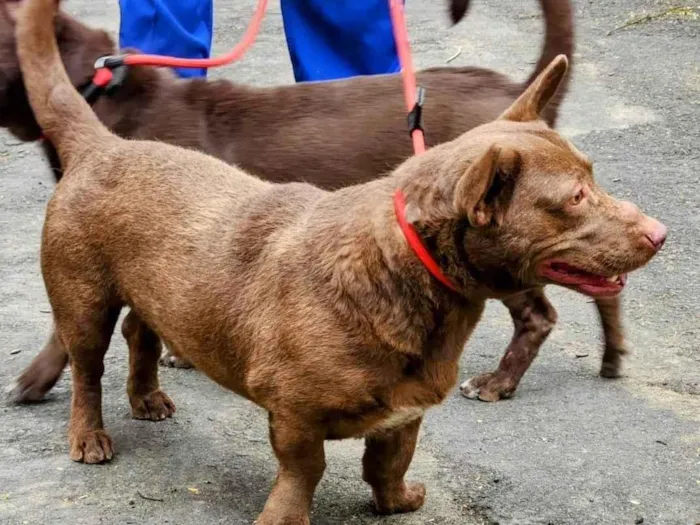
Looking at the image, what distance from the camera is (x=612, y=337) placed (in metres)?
4.97

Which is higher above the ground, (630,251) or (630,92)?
(630,251)

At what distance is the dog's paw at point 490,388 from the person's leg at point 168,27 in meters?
2.22

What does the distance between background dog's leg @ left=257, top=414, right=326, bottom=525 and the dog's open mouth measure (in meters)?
0.84

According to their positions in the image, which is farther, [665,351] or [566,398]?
[665,351]

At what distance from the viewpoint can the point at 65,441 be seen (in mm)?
4375

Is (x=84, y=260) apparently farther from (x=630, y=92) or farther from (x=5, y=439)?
(x=630, y=92)

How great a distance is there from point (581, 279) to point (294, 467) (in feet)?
3.43

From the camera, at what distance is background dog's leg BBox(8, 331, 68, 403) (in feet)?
15.4

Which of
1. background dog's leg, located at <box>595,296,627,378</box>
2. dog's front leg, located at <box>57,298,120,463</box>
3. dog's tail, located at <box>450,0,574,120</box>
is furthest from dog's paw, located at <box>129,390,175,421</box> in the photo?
dog's tail, located at <box>450,0,574,120</box>

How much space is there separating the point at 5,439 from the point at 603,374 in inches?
99.6

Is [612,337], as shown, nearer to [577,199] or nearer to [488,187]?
[577,199]

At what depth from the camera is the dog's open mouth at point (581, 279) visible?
10.3ft

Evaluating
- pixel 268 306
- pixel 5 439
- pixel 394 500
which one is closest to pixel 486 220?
pixel 268 306

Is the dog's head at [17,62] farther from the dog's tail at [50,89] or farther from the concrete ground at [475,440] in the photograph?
the concrete ground at [475,440]
